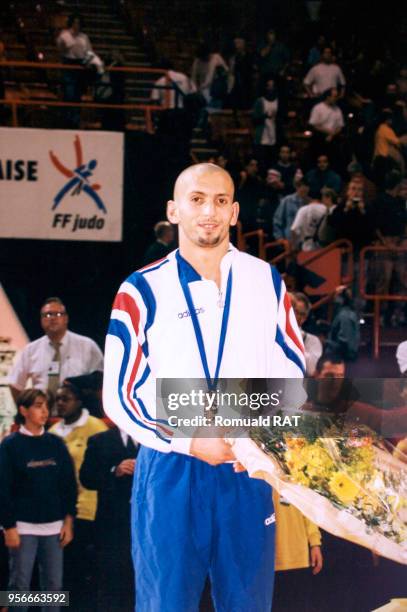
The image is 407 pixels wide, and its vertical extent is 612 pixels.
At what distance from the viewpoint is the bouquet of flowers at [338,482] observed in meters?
3.37

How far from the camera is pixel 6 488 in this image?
14.2ft

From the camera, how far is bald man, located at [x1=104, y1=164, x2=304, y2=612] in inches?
125

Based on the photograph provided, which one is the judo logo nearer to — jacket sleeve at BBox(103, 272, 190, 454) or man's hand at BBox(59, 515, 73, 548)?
man's hand at BBox(59, 515, 73, 548)

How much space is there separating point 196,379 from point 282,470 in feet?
1.38

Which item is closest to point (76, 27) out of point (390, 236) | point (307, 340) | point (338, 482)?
point (390, 236)

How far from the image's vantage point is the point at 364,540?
135 inches

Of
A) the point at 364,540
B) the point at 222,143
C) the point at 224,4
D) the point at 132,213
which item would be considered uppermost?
the point at 224,4

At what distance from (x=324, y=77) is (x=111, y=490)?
5.01 m

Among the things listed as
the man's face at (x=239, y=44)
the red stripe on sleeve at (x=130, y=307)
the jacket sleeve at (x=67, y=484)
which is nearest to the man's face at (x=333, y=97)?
the man's face at (x=239, y=44)

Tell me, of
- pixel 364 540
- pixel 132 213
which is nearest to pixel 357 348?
pixel 132 213

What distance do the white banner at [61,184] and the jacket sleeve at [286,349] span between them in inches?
110

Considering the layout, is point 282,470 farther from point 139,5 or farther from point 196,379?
point 139,5

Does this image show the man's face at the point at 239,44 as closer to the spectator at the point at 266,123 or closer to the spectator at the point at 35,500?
the spectator at the point at 266,123

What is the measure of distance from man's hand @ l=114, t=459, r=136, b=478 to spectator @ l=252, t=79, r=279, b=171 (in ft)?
11.8
